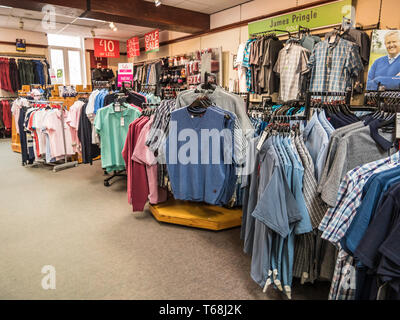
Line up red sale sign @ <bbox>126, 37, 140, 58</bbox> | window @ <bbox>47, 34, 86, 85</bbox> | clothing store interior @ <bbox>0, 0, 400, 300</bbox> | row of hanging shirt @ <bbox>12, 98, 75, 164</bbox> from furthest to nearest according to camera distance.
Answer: window @ <bbox>47, 34, 86, 85</bbox> < red sale sign @ <bbox>126, 37, 140, 58</bbox> < row of hanging shirt @ <bbox>12, 98, 75, 164</bbox> < clothing store interior @ <bbox>0, 0, 400, 300</bbox>

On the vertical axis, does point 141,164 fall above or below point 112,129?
below

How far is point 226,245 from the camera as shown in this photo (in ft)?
9.24

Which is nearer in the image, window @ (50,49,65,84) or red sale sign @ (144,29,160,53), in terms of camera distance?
red sale sign @ (144,29,160,53)

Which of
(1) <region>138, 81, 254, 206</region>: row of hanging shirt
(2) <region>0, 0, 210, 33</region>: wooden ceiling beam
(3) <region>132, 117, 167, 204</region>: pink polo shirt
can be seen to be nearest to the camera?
(1) <region>138, 81, 254, 206</region>: row of hanging shirt

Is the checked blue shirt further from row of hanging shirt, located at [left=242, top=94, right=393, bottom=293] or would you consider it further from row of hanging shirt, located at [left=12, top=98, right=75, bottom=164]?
row of hanging shirt, located at [left=12, top=98, right=75, bottom=164]

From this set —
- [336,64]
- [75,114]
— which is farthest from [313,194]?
[75,114]

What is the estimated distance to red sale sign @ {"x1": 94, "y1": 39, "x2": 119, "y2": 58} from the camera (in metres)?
9.62

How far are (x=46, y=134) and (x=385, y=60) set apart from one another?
5.64 meters

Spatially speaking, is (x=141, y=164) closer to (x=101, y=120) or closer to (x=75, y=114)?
(x=101, y=120)

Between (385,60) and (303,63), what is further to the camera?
(303,63)

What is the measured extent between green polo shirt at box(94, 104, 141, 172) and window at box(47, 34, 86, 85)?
29.5 ft

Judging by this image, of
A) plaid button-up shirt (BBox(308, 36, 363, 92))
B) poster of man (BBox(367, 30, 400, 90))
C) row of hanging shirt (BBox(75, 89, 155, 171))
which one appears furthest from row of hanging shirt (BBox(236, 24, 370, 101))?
row of hanging shirt (BBox(75, 89, 155, 171))

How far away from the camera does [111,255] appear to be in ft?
8.63

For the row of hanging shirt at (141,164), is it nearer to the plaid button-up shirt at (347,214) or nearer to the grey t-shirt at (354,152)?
the grey t-shirt at (354,152)
